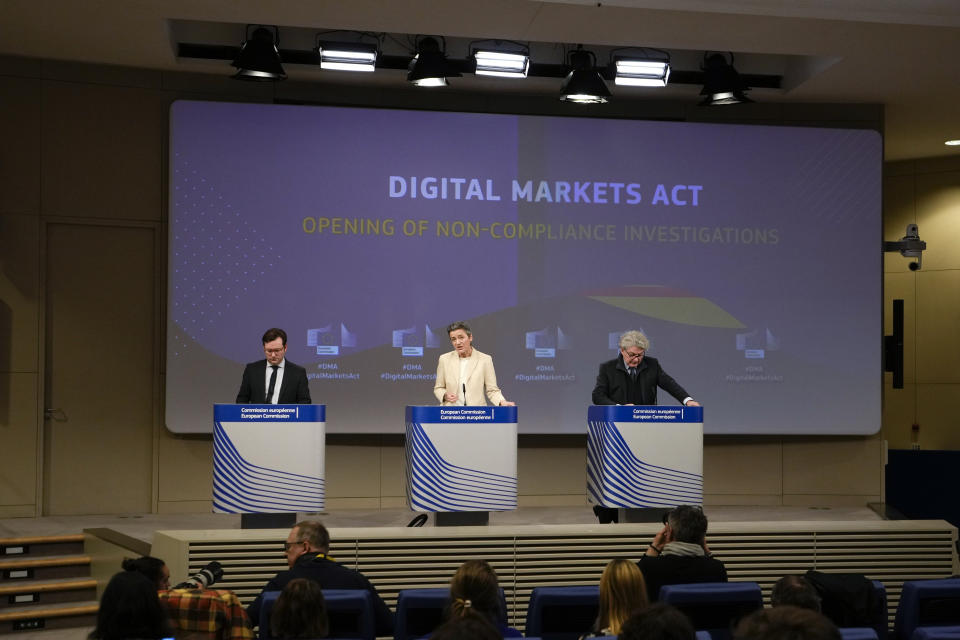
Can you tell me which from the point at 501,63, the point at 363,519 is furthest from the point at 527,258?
the point at 363,519

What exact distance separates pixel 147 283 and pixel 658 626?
7.20 m

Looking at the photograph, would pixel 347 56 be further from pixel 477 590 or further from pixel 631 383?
pixel 477 590

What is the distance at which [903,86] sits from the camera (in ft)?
31.5

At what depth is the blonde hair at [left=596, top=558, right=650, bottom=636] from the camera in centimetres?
382

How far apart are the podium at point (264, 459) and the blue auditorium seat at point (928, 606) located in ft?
10.5

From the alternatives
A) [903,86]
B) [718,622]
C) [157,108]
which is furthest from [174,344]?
[903,86]

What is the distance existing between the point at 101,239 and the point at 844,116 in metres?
6.50

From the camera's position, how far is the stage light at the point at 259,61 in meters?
8.22

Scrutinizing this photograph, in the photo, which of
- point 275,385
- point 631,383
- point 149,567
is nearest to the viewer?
point 149,567

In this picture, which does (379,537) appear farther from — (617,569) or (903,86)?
(903,86)

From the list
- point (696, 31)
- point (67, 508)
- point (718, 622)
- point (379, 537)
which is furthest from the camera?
A: point (67, 508)

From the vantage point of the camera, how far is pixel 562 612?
167 inches

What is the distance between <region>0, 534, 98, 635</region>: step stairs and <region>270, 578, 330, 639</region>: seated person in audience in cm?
397

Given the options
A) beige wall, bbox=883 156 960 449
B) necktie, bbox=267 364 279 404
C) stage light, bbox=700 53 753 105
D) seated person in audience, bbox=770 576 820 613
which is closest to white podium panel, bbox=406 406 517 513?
necktie, bbox=267 364 279 404
